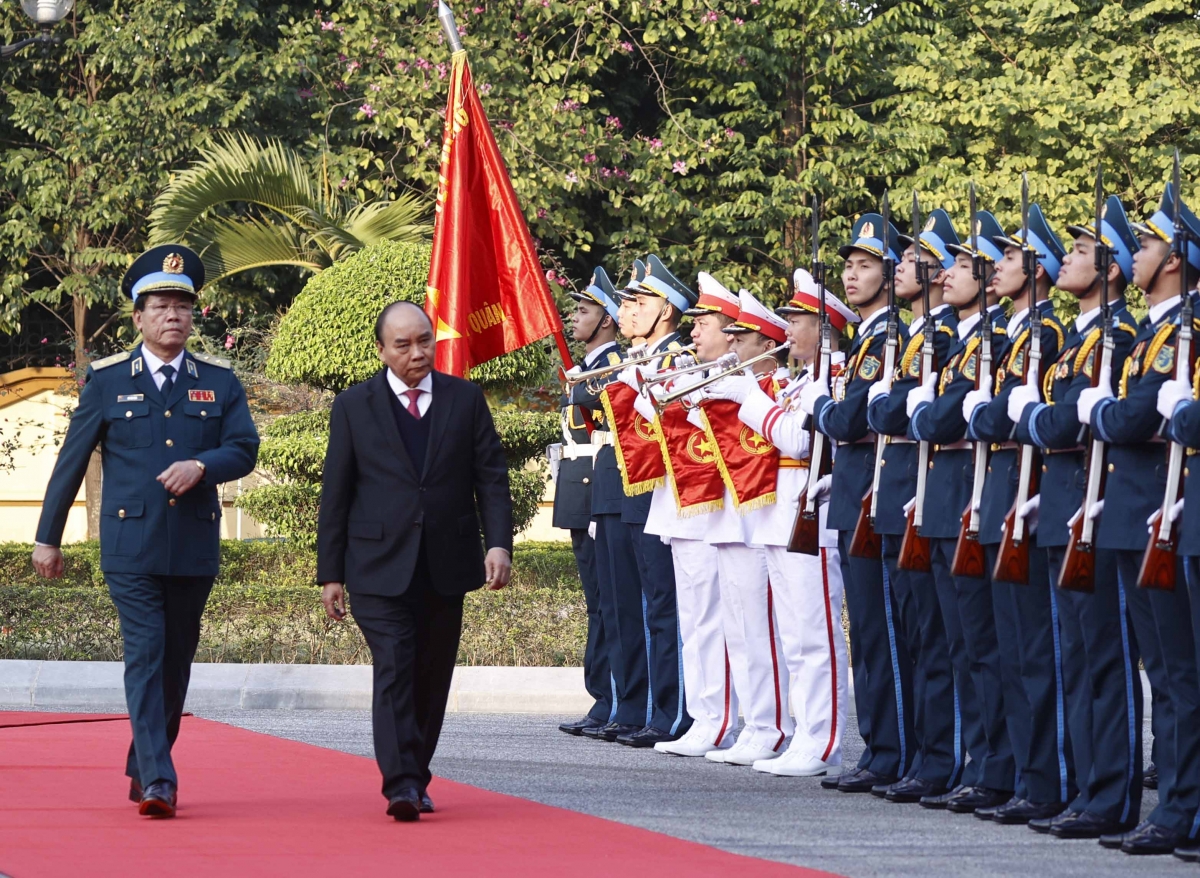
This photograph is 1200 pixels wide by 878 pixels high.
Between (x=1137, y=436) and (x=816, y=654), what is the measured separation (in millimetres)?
2596

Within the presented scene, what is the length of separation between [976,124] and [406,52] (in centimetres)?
558

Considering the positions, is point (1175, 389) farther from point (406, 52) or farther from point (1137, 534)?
point (406, 52)

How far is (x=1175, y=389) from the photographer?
6.19 meters

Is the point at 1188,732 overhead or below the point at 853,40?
below

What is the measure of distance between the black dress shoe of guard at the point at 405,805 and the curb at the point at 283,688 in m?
4.36

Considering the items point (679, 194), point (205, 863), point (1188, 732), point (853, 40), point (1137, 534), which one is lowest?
point (205, 863)

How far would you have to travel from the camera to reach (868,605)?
8.05 m

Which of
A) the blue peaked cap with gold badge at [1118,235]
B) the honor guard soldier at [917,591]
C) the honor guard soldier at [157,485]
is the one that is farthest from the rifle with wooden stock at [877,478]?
the honor guard soldier at [157,485]

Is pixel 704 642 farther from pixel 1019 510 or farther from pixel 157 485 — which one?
pixel 157 485

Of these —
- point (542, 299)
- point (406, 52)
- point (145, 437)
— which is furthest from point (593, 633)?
point (406, 52)

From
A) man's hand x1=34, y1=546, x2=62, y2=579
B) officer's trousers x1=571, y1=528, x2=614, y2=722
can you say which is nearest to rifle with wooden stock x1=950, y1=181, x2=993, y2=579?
man's hand x1=34, y1=546, x2=62, y2=579

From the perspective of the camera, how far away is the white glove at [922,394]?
293 inches

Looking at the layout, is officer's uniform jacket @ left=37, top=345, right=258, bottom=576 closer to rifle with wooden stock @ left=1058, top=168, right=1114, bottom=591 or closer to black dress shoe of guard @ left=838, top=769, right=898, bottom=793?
black dress shoe of guard @ left=838, top=769, right=898, bottom=793

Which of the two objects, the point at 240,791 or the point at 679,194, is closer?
the point at 240,791
